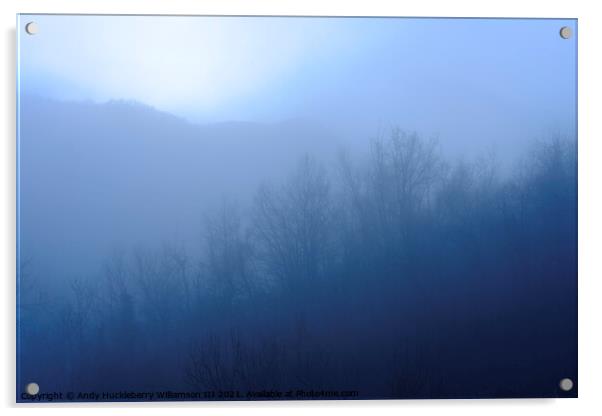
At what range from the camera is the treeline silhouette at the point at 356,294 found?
1830mm

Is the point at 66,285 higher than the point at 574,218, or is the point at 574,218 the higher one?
the point at 574,218

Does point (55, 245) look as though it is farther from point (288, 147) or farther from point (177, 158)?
point (288, 147)

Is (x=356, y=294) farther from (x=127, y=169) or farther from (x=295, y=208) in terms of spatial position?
(x=127, y=169)

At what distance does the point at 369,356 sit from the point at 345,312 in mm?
129

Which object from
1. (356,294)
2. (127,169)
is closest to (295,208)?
(356,294)

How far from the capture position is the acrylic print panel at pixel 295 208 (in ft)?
5.99

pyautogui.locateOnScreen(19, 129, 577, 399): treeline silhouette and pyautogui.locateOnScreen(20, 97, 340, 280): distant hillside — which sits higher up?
pyautogui.locateOnScreen(20, 97, 340, 280): distant hillside

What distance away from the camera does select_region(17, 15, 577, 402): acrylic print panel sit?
5.99 feet

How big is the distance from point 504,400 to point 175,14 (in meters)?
1.31

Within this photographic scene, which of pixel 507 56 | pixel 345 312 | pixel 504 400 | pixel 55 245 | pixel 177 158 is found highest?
pixel 507 56

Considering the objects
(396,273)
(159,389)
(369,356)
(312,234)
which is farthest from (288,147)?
(159,389)

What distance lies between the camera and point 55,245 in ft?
5.98

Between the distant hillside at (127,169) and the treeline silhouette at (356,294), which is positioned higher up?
the distant hillside at (127,169)

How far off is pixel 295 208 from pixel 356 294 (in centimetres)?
27
